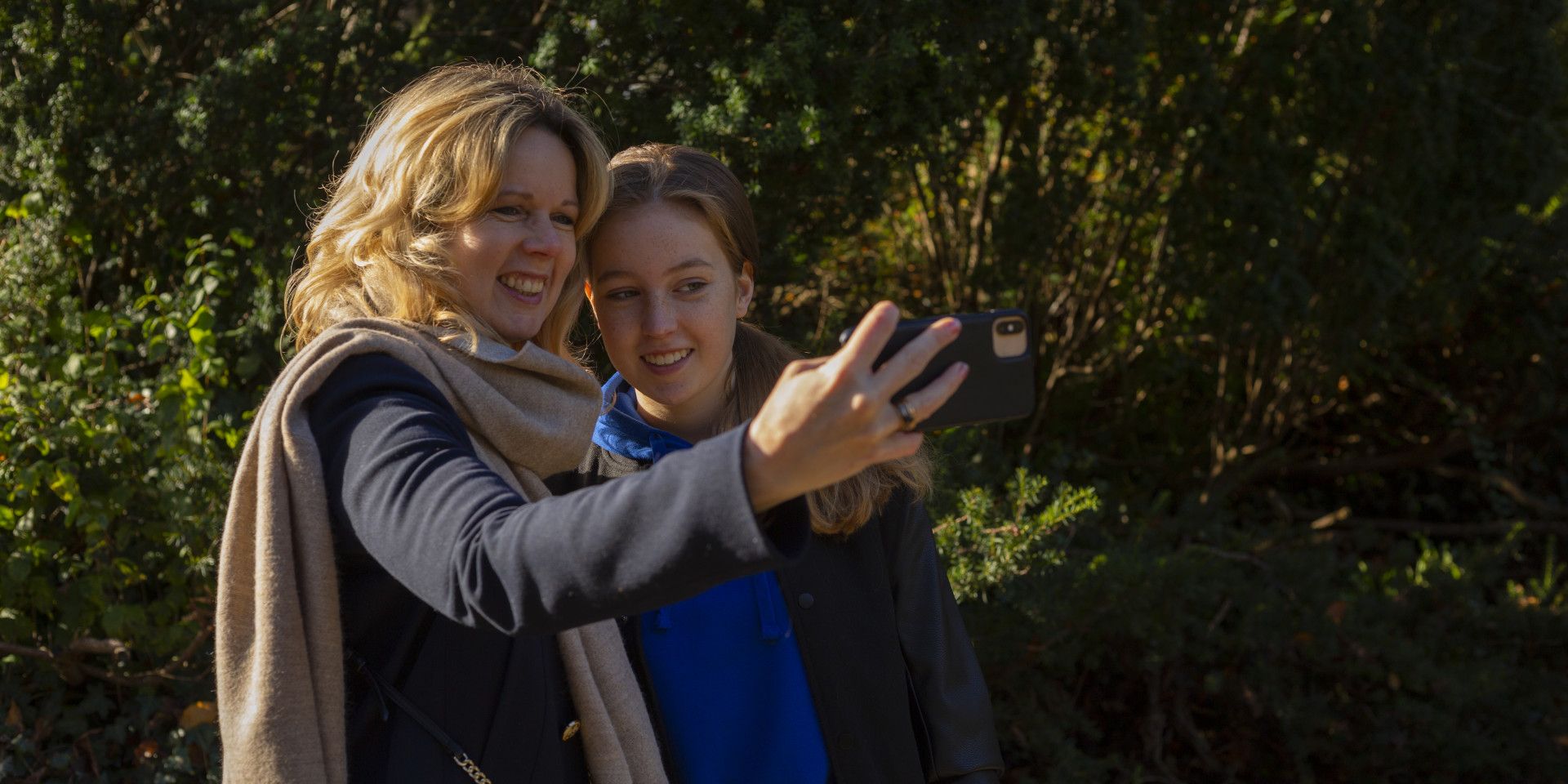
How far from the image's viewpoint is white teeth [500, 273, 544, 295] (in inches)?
66.3

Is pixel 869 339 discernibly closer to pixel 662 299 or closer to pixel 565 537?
pixel 565 537

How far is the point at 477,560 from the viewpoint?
1067mm

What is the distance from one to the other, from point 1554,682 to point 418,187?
4.64 meters

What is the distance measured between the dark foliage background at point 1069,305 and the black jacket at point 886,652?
1236 millimetres

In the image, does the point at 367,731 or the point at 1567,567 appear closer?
the point at 367,731

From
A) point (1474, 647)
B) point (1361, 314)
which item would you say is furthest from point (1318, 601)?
point (1361, 314)

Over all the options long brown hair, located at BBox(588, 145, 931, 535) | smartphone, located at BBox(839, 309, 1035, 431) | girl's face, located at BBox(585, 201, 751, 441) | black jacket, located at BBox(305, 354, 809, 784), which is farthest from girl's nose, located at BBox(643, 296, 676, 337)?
smartphone, located at BBox(839, 309, 1035, 431)

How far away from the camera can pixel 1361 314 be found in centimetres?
503

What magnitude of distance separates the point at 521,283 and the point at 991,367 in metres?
0.67

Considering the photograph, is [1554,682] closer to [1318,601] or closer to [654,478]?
[1318,601]

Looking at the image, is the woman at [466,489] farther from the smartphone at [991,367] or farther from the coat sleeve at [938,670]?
the coat sleeve at [938,670]

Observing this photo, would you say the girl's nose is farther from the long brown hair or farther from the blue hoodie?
the blue hoodie

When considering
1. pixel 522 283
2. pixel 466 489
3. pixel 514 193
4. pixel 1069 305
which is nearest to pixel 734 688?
pixel 522 283

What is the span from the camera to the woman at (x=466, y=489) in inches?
40.8
